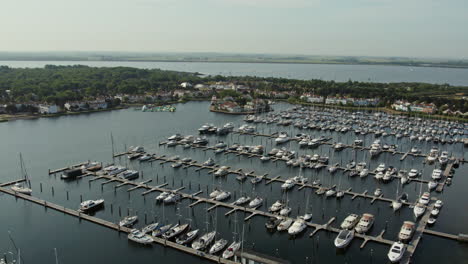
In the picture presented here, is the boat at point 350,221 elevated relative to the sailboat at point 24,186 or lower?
elevated

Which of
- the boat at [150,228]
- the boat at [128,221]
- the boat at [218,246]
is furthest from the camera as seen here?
the boat at [128,221]

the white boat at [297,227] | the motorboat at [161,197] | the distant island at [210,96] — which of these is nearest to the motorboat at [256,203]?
the white boat at [297,227]

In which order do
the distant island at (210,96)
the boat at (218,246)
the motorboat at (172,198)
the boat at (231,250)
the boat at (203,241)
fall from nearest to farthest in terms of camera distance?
the boat at (231,250), the boat at (218,246), the boat at (203,241), the motorboat at (172,198), the distant island at (210,96)

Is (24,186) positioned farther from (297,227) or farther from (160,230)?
(297,227)

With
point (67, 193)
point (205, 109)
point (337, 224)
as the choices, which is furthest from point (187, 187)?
point (205, 109)

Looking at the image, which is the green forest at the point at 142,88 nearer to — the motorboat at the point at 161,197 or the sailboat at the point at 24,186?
the sailboat at the point at 24,186

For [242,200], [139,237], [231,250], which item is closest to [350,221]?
[242,200]

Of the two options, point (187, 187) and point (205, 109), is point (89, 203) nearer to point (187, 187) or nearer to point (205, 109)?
point (187, 187)
